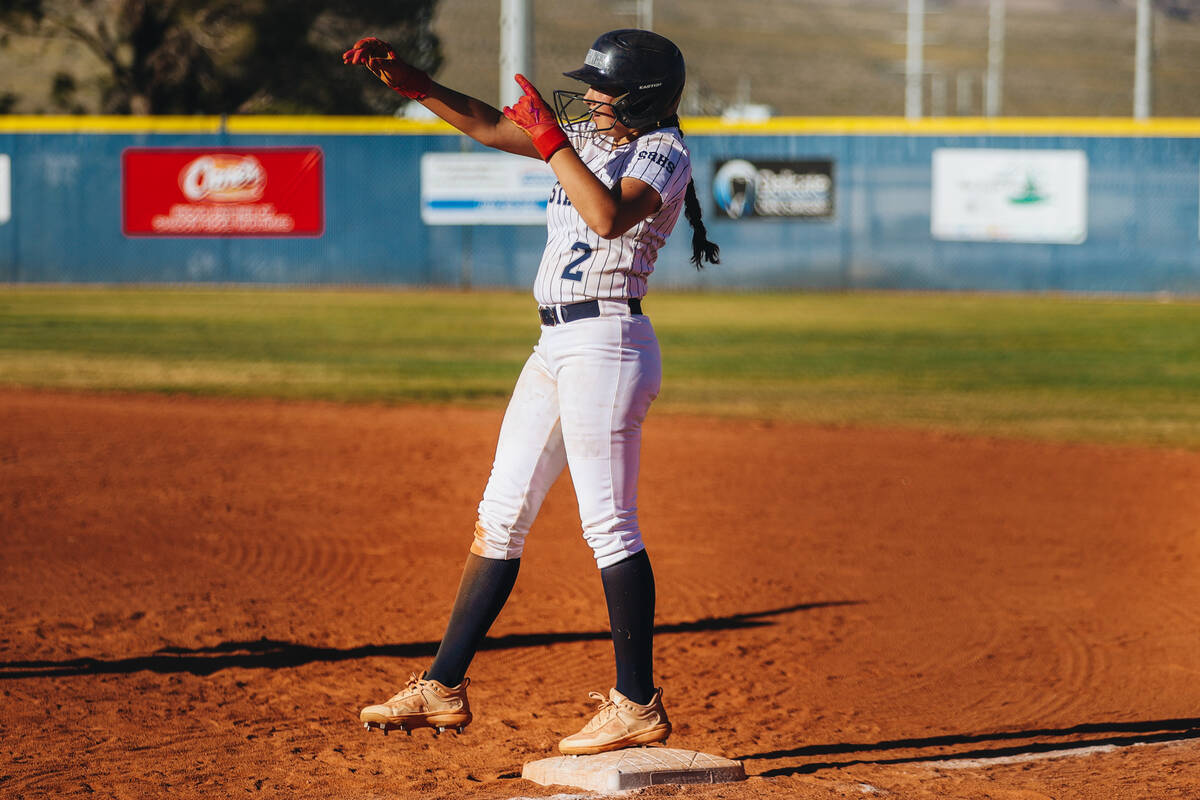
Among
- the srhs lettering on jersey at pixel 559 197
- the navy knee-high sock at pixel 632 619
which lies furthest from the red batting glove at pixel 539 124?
the navy knee-high sock at pixel 632 619

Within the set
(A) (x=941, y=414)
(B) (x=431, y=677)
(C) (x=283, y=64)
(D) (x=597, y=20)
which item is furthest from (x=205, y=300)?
(D) (x=597, y=20)

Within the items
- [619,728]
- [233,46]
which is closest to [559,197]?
[619,728]

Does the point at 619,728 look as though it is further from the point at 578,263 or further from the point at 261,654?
the point at 261,654

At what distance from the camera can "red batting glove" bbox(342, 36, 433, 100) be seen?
3.32 metres

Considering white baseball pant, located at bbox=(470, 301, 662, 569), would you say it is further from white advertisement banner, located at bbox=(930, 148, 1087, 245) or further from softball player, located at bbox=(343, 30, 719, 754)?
white advertisement banner, located at bbox=(930, 148, 1087, 245)

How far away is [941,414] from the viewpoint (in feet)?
33.4

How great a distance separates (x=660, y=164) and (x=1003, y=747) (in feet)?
5.81

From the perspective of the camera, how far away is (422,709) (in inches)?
131

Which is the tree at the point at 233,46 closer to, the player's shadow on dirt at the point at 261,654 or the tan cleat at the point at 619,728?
the player's shadow on dirt at the point at 261,654

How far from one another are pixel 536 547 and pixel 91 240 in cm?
1684

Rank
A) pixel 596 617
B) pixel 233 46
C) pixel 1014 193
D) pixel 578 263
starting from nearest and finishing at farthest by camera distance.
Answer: pixel 578 263, pixel 596 617, pixel 1014 193, pixel 233 46

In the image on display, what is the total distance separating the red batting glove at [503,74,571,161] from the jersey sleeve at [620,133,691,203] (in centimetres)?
16

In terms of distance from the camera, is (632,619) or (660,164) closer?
(660,164)

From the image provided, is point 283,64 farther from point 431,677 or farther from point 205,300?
point 431,677
